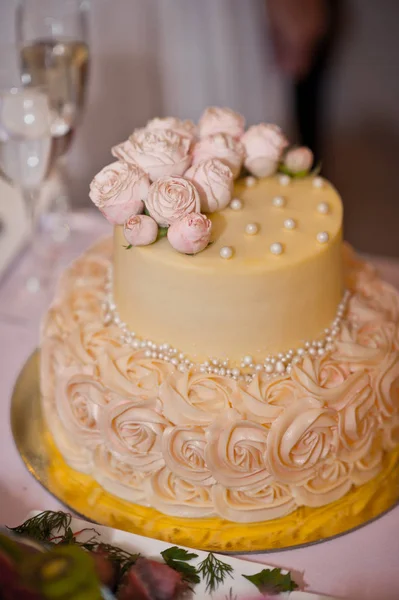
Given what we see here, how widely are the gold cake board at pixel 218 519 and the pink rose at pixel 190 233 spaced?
0.46m

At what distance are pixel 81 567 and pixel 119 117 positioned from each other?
109 inches

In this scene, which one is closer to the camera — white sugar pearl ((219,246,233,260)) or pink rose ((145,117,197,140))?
white sugar pearl ((219,246,233,260))

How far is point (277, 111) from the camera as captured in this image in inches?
Answer: 140

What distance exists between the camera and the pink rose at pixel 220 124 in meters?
1.37

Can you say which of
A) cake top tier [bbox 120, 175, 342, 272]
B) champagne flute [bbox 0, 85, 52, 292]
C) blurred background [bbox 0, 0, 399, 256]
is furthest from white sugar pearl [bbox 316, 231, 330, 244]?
blurred background [bbox 0, 0, 399, 256]

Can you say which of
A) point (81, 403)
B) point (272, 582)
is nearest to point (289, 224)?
point (81, 403)

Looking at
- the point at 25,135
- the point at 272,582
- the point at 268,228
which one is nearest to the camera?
the point at 272,582

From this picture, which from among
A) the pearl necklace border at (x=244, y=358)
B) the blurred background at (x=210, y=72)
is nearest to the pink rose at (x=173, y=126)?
the pearl necklace border at (x=244, y=358)

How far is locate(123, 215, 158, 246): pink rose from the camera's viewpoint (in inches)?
45.1

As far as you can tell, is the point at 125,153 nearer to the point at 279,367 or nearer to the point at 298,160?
the point at 298,160

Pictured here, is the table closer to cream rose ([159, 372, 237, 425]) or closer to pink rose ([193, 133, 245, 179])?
cream rose ([159, 372, 237, 425])

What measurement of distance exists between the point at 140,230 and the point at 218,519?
51cm

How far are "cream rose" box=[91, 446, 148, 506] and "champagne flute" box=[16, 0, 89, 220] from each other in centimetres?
88

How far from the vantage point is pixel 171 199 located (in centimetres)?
113
